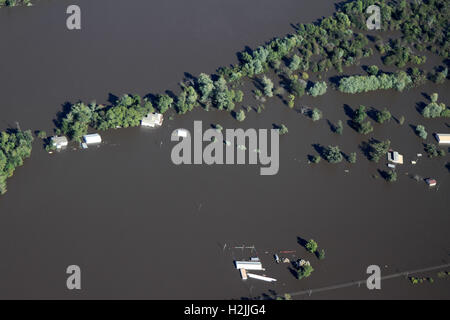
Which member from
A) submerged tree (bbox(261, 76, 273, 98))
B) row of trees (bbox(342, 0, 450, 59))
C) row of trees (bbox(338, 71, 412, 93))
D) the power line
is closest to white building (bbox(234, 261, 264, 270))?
the power line

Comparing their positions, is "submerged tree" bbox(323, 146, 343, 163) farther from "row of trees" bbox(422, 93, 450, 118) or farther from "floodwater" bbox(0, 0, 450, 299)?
"row of trees" bbox(422, 93, 450, 118)

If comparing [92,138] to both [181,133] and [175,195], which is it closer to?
[181,133]

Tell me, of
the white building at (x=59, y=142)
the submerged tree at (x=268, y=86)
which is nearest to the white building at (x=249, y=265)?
the white building at (x=59, y=142)

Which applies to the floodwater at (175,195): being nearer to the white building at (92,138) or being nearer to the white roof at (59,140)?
the white building at (92,138)
